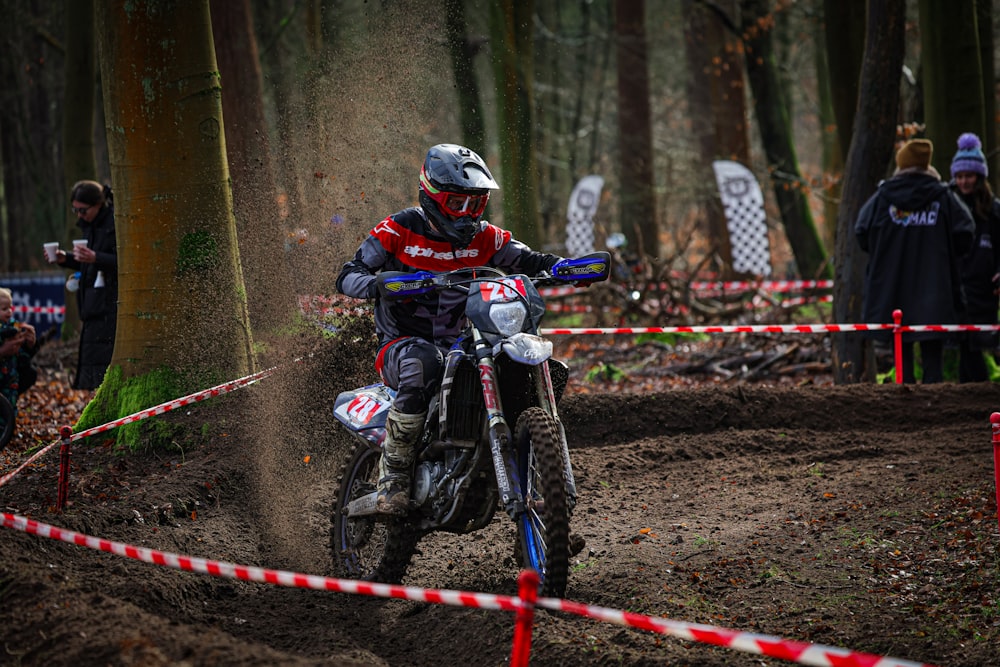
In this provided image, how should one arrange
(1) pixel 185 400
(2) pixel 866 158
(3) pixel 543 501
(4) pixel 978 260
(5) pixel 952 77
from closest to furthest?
(3) pixel 543 501 < (1) pixel 185 400 < (4) pixel 978 260 < (2) pixel 866 158 < (5) pixel 952 77

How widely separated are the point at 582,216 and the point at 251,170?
11703mm

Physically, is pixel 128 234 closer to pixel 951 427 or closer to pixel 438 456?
pixel 438 456

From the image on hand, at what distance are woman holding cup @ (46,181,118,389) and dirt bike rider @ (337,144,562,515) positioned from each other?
14.9 feet

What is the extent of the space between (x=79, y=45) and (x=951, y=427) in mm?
13731

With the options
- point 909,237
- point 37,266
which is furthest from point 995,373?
point 37,266

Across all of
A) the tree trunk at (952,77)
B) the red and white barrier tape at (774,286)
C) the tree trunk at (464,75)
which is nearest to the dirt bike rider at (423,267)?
the tree trunk at (464,75)

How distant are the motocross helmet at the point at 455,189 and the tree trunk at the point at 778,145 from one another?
13.0 m

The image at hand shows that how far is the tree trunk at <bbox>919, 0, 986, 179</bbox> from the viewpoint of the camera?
497 inches

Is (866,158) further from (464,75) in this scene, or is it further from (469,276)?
(469,276)

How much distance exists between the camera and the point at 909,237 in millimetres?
10375

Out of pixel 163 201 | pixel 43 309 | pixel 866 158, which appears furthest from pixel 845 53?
pixel 43 309

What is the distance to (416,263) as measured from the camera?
20.0 ft

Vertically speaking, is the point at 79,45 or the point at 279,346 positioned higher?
the point at 79,45

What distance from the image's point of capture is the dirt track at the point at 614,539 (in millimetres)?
4727
